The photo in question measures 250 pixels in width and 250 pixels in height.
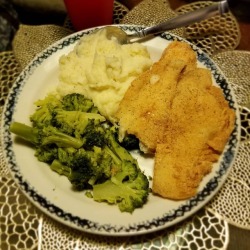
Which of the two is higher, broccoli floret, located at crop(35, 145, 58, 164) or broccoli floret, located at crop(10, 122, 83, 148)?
broccoli floret, located at crop(10, 122, 83, 148)

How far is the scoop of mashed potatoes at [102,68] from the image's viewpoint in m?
1.98

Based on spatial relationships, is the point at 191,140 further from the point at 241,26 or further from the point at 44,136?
the point at 241,26

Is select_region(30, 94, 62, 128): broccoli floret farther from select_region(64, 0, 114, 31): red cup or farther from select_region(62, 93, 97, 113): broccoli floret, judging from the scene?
select_region(64, 0, 114, 31): red cup

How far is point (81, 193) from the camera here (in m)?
1.82

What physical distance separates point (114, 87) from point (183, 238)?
0.83m

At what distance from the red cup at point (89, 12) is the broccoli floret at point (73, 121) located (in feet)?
2.47

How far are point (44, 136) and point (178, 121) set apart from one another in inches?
26.0

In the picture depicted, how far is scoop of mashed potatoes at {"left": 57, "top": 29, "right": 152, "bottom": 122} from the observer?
1978mm

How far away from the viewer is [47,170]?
1.89m

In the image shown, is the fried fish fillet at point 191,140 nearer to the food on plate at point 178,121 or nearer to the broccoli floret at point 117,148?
the food on plate at point 178,121

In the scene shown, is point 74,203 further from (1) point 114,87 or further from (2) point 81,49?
(2) point 81,49

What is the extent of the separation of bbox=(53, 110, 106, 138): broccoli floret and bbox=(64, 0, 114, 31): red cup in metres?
0.75

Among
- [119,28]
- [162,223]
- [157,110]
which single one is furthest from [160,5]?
[162,223]

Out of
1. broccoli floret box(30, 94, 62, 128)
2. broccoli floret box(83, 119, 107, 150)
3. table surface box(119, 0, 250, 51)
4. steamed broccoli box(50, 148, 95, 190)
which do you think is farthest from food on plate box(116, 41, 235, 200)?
table surface box(119, 0, 250, 51)
